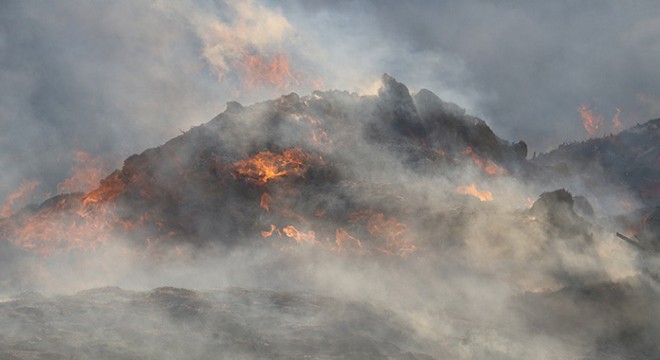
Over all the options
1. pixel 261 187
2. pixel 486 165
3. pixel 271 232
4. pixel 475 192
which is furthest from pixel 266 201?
pixel 486 165

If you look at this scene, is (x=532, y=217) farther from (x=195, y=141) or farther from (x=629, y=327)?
(x=195, y=141)

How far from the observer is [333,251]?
3828cm

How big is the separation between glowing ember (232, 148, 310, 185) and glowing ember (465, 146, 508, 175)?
2029 centimetres


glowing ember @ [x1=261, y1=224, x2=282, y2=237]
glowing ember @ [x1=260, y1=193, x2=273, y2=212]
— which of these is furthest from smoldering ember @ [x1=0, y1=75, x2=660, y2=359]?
glowing ember @ [x1=260, y1=193, x2=273, y2=212]

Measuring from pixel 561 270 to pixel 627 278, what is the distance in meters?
4.56

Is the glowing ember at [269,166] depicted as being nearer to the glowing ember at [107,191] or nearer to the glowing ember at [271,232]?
the glowing ember at [271,232]

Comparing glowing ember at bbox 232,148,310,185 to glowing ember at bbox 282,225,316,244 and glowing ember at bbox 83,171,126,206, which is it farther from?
glowing ember at bbox 83,171,126,206

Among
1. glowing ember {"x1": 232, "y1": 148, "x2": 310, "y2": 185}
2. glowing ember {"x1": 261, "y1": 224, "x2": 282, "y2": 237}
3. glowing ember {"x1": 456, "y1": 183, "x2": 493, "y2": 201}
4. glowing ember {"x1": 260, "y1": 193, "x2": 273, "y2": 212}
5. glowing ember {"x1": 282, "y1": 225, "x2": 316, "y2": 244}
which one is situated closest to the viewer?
glowing ember {"x1": 282, "y1": 225, "x2": 316, "y2": 244}

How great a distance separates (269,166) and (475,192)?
1963cm

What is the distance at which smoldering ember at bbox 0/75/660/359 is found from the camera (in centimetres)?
1961

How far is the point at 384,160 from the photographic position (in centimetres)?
4806

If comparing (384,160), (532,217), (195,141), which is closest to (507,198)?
(384,160)

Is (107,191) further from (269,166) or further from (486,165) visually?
(486,165)

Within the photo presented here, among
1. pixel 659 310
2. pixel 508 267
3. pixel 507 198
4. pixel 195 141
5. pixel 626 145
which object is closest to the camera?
pixel 659 310
